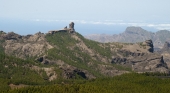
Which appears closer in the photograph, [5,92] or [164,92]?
[5,92]

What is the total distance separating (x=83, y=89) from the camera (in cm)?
17900

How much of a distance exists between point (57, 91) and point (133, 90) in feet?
187

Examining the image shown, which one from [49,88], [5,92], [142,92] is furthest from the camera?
[142,92]

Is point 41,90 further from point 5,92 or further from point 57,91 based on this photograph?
point 5,92

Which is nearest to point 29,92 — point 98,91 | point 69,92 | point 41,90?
point 41,90

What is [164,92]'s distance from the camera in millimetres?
189375

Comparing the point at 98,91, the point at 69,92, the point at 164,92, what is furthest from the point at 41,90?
the point at 164,92

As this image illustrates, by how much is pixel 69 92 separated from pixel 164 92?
69.0 m

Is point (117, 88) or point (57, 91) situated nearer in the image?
point (57, 91)

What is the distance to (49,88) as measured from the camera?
176 m

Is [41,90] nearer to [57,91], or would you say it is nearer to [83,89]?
[57,91]

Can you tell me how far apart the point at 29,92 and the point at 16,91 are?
27.2 ft

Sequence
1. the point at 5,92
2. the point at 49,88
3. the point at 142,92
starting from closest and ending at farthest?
the point at 5,92
the point at 49,88
the point at 142,92

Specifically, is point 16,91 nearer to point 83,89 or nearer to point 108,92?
point 83,89
